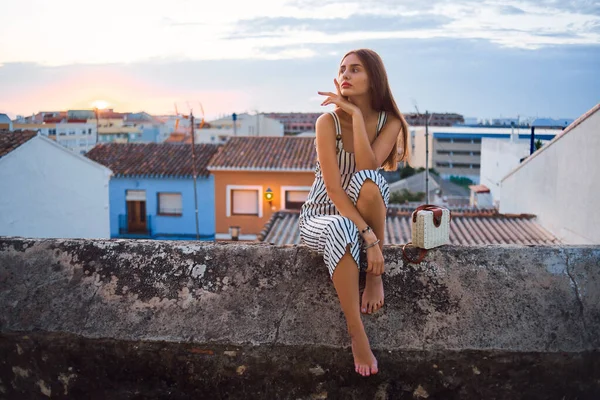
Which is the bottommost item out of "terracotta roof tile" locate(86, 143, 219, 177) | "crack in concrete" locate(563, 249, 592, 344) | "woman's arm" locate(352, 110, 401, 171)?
"terracotta roof tile" locate(86, 143, 219, 177)

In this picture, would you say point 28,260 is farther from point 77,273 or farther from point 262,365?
point 262,365

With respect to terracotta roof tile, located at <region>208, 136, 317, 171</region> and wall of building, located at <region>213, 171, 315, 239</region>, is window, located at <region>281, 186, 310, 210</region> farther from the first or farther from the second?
terracotta roof tile, located at <region>208, 136, 317, 171</region>

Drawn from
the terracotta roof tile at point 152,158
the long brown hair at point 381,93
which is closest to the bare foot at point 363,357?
the long brown hair at point 381,93

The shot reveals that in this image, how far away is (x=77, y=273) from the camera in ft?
7.93

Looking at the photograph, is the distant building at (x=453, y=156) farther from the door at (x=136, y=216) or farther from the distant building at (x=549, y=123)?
the door at (x=136, y=216)

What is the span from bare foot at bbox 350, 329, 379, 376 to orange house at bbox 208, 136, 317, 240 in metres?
17.7

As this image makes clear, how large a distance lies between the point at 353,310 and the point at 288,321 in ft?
0.79

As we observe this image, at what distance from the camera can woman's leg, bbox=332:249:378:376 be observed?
2.07m

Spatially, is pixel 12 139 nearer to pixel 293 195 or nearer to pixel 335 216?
pixel 293 195

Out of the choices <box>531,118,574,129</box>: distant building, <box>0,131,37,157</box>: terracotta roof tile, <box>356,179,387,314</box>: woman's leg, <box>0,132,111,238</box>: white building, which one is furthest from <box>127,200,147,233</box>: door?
<box>356,179,387,314</box>: woman's leg

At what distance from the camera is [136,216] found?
72.6ft

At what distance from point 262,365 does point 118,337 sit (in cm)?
53

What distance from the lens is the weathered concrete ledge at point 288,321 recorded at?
6.93 feet

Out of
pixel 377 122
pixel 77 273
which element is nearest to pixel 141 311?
pixel 77 273
